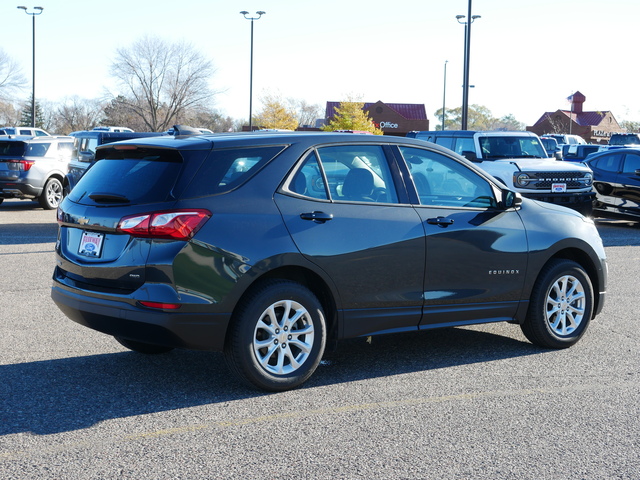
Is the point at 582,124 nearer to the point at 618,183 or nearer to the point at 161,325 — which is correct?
the point at 618,183

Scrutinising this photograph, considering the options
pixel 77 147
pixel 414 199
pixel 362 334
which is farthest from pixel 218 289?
pixel 77 147

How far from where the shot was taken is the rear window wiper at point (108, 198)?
5.27 meters

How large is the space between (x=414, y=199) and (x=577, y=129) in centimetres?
10027

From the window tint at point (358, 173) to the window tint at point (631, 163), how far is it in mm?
14126

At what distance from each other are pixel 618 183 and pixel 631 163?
0.52 m

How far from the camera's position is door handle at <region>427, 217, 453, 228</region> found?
602 cm

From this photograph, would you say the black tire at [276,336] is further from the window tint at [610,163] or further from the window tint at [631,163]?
the window tint at [610,163]

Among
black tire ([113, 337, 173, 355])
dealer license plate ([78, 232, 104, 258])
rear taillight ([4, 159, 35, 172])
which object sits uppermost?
rear taillight ([4, 159, 35, 172])

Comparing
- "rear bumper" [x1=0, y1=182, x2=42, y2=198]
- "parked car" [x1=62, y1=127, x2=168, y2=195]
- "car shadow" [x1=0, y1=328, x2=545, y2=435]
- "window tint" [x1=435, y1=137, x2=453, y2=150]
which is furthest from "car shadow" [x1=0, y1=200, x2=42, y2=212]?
"car shadow" [x1=0, y1=328, x2=545, y2=435]

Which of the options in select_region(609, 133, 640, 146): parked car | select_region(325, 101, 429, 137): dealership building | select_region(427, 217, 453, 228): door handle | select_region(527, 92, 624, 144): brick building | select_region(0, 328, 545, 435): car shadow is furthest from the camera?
select_region(527, 92, 624, 144): brick building

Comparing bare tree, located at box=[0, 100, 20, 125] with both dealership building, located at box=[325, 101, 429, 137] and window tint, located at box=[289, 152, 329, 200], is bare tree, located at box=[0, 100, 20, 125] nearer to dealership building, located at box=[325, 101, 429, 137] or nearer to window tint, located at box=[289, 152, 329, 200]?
dealership building, located at box=[325, 101, 429, 137]

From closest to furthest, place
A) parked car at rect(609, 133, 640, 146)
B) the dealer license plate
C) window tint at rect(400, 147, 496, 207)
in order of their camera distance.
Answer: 1. the dealer license plate
2. window tint at rect(400, 147, 496, 207)
3. parked car at rect(609, 133, 640, 146)

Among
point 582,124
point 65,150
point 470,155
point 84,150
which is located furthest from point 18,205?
point 582,124

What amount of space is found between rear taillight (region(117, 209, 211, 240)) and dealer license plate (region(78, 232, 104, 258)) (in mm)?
332
